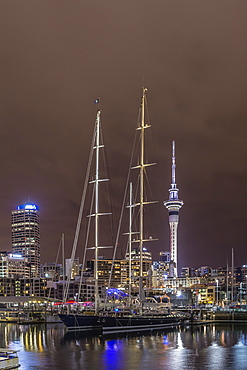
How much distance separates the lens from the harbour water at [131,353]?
150ft

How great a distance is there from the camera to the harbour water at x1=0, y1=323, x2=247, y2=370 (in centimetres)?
4572

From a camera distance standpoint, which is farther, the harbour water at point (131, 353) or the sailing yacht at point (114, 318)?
the sailing yacht at point (114, 318)

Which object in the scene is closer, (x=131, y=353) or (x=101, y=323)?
(x=131, y=353)

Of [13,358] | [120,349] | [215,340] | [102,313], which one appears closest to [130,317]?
[102,313]

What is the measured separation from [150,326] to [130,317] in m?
5.53

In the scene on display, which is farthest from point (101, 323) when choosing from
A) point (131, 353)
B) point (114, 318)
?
Answer: point (131, 353)

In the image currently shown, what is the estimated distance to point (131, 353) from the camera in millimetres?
54188

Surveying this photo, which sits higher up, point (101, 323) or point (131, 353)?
point (131, 353)

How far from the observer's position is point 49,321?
12094cm

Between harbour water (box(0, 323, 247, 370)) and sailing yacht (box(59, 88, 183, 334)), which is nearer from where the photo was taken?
harbour water (box(0, 323, 247, 370))

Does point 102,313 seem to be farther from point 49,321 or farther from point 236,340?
point 49,321

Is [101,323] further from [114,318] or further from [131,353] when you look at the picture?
[131,353]

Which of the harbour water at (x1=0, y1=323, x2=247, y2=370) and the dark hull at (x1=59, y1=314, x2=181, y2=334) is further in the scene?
the dark hull at (x1=59, y1=314, x2=181, y2=334)

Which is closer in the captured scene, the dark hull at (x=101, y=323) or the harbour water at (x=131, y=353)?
the harbour water at (x=131, y=353)
